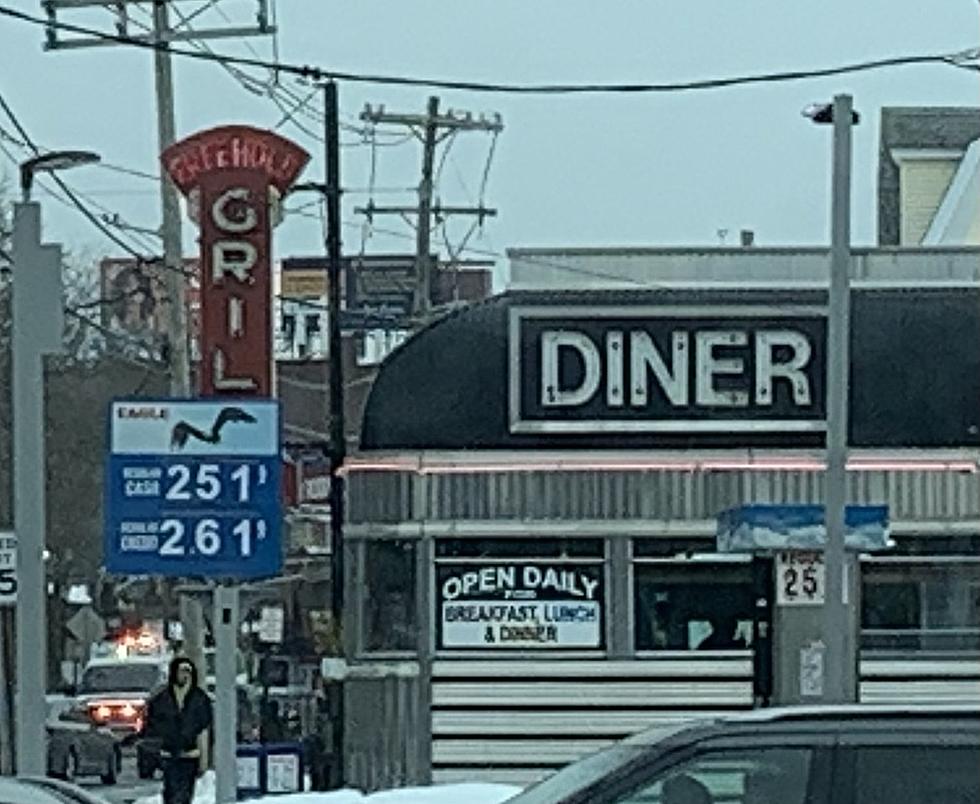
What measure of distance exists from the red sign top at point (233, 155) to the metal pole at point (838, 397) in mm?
8006

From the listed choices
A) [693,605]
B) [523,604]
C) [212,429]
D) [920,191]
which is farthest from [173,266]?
[920,191]

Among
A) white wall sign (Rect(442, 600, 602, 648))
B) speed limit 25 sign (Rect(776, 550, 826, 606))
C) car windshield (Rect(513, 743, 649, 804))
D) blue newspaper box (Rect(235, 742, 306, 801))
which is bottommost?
blue newspaper box (Rect(235, 742, 306, 801))

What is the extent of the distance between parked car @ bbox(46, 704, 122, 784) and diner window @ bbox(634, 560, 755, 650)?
45.0ft

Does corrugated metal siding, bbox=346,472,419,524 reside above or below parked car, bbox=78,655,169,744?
above

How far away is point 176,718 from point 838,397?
23.7 feet

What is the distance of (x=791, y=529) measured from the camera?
23516mm

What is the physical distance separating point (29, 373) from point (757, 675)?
10173 millimetres

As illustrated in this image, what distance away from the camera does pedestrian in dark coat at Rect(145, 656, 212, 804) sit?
23.6 meters

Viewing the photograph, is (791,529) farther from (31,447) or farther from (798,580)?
(31,447)

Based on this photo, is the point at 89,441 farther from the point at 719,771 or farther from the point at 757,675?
the point at 719,771

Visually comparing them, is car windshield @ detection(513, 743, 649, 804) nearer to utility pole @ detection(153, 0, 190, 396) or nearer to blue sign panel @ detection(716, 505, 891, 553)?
blue sign panel @ detection(716, 505, 891, 553)

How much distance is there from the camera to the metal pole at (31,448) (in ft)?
50.8

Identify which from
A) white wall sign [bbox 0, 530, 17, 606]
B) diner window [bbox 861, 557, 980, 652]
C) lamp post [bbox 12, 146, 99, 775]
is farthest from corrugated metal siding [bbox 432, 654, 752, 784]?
lamp post [bbox 12, 146, 99, 775]

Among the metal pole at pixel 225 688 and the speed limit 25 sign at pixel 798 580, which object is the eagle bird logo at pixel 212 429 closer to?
the metal pole at pixel 225 688
